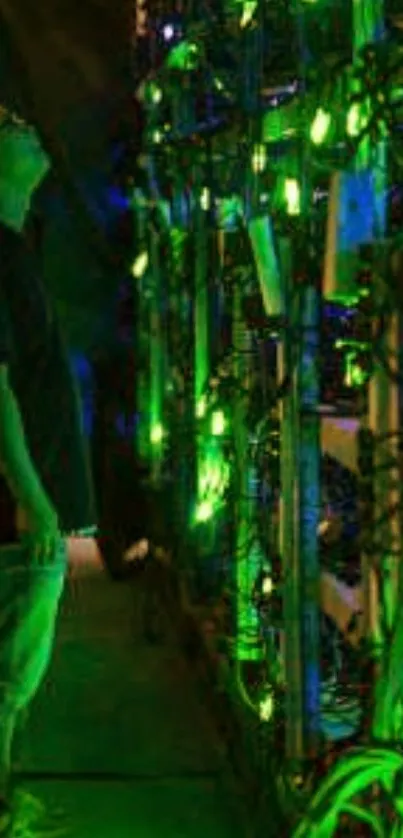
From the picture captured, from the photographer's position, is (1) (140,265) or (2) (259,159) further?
(1) (140,265)

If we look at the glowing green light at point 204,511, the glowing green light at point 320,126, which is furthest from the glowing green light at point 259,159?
the glowing green light at point 204,511

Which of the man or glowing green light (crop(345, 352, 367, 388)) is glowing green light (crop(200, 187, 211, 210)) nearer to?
the man

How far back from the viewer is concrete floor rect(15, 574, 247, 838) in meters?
5.47

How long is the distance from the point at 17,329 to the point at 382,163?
1509mm

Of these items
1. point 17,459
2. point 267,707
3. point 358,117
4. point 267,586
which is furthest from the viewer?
point 267,586

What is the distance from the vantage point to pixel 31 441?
4754 millimetres

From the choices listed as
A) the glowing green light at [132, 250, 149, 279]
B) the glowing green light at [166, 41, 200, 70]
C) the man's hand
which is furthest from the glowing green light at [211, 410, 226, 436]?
the glowing green light at [132, 250, 149, 279]

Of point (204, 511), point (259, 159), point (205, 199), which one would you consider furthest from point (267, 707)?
point (205, 199)

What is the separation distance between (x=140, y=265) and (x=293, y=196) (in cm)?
649

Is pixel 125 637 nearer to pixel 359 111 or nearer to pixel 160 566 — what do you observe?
pixel 160 566

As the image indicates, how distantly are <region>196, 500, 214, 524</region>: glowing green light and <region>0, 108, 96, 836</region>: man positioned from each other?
2279 mm

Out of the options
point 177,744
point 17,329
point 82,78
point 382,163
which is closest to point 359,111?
point 382,163

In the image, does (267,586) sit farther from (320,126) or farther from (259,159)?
(320,126)

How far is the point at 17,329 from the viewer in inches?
187
